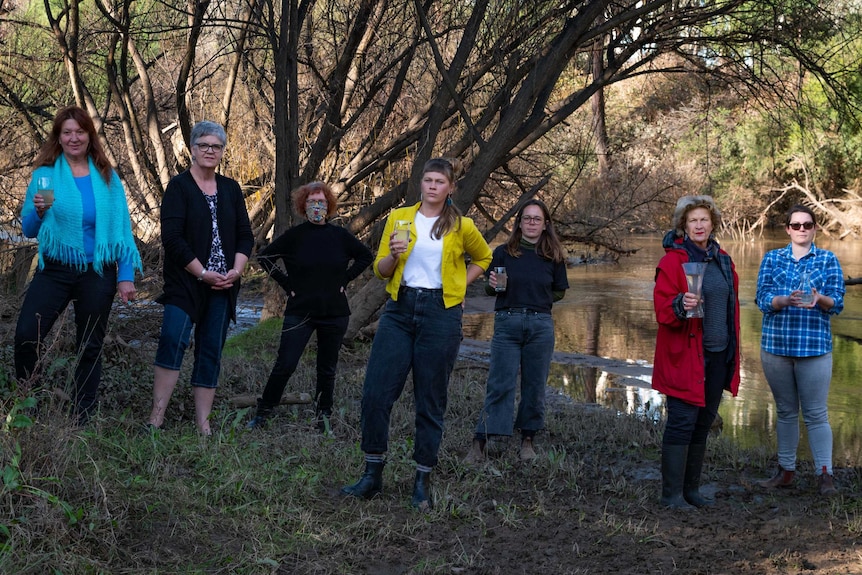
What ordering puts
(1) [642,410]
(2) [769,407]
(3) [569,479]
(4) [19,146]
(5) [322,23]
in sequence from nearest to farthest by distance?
→ (3) [569,479], (1) [642,410], (2) [769,407], (5) [322,23], (4) [19,146]

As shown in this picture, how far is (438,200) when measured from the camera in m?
5.25

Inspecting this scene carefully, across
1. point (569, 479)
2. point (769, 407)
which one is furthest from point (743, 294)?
point (569, 479)

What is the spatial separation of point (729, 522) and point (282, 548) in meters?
2.46

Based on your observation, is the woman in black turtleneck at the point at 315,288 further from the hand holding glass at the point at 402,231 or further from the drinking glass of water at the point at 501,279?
the hand holding glass at the point at 402,231

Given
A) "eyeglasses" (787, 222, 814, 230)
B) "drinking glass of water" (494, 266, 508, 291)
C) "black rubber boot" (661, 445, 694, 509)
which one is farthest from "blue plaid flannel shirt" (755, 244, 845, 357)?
"drinking glass of water" (494, 266, 508, 291)

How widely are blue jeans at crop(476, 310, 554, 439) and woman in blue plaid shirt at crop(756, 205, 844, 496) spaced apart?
4.54ft

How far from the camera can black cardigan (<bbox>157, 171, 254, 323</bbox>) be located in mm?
5812

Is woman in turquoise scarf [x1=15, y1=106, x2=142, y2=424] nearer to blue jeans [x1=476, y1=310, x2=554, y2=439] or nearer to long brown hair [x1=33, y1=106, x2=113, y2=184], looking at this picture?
long brown hair [x1=33, y1=106, x2=113, y2=184]

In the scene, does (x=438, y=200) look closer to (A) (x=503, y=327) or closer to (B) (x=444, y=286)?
(B) (x=444, y=286)

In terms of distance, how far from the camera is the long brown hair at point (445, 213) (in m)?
5.18

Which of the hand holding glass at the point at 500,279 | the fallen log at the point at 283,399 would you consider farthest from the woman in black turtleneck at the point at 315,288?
the hand holding glass at the point at 500,279

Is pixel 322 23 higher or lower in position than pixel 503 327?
higher

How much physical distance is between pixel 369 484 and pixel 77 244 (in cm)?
210

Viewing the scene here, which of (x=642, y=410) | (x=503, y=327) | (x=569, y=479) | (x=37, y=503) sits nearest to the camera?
(x=37, y=503)
